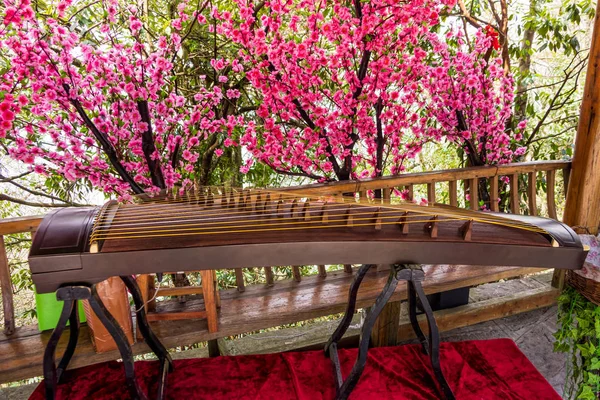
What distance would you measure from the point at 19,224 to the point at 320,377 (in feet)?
4.98

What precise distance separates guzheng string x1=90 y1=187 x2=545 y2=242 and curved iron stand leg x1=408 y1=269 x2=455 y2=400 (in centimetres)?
20

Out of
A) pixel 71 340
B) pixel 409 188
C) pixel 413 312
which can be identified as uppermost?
pixel 409 188

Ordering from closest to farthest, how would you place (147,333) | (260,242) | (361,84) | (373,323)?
(260,242), (373,323), (147,333), (361,84)

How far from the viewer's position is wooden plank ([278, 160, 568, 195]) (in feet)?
7.29

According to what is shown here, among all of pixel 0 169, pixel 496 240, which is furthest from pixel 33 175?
pixel 496 240

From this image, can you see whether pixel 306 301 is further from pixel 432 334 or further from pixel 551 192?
pixel 551 192

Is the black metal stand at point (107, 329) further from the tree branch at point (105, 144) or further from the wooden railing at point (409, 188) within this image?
the tree branch at point (105, 144)

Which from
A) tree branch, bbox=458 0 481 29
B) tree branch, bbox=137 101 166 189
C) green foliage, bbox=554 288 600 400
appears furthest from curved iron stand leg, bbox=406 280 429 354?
tree branch, bbox=458 0 481 29

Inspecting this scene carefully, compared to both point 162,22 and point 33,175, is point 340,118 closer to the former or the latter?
point 162,22

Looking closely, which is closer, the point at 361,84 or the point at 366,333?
the point at 366,333

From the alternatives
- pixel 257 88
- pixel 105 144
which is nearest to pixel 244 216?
pixel 105 144

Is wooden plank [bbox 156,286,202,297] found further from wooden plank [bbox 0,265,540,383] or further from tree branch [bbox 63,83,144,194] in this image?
tree branch [bbox 63,83,144,194]

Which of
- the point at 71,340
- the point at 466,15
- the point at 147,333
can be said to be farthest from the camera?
the point at 466,15

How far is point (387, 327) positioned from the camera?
224 cm
